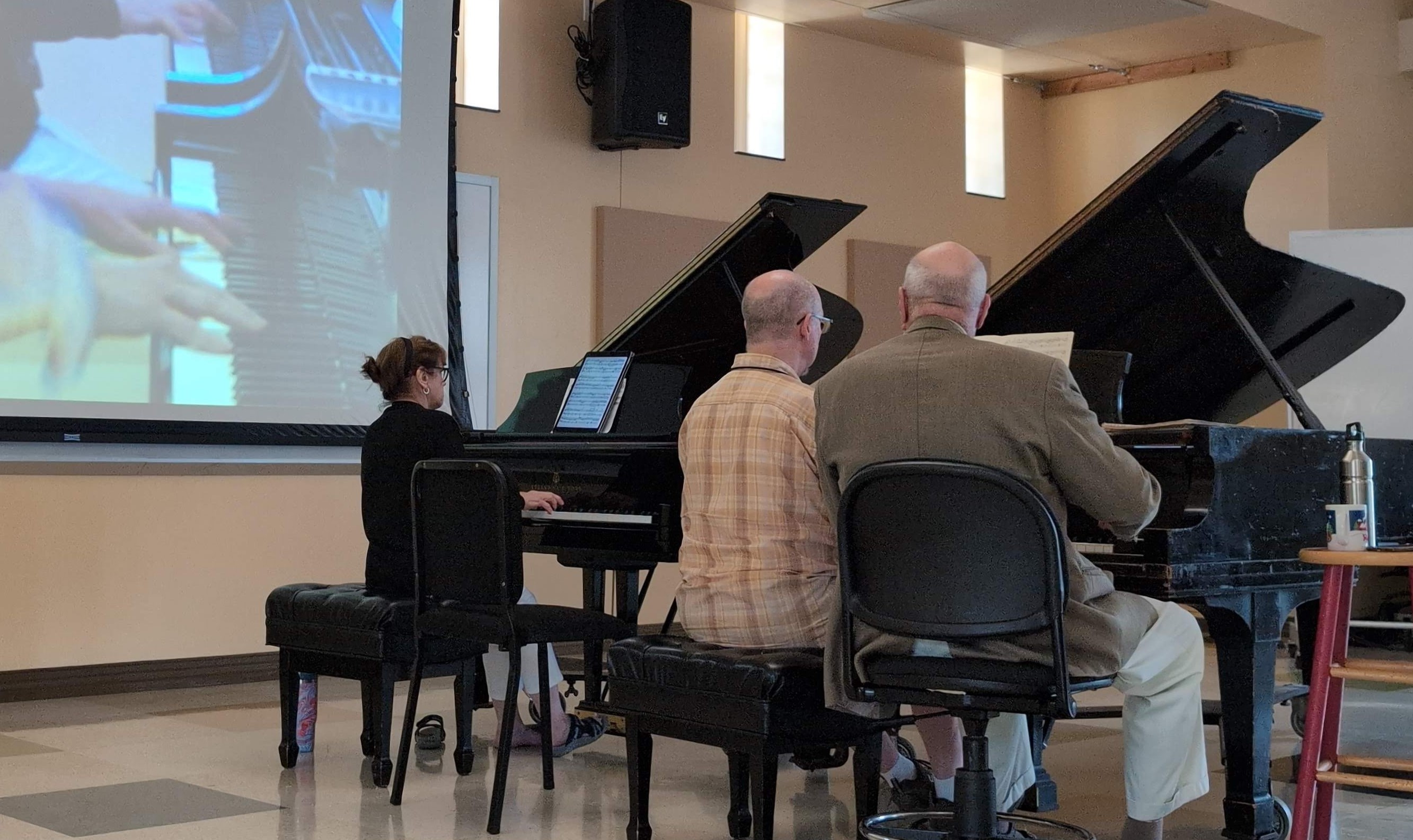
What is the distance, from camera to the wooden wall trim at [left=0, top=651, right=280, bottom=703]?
18.0 feet

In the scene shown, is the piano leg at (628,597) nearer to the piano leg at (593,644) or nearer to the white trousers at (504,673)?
the piano leg at (593,644)

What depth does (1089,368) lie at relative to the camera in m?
3.61

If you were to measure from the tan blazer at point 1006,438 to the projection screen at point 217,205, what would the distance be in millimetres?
3766

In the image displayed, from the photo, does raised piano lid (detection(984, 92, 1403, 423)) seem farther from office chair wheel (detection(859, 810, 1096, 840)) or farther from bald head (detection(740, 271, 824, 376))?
office chair wheel (detection(859, 810, 1096, 840))

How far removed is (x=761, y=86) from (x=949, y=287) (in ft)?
17.2

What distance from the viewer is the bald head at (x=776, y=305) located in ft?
10.3

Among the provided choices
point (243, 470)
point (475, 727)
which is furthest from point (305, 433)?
point (475, 727)

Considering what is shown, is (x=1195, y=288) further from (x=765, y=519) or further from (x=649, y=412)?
(x=649, y=412)

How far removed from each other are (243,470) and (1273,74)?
5.76m

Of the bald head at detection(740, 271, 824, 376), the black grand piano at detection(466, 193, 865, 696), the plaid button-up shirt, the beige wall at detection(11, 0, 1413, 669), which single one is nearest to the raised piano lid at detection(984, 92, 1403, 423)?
the bald head at detection(740, 271, 824, 376)

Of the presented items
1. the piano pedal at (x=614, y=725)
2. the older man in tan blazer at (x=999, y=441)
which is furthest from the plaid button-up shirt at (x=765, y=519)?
the piano pedal at (x=614, y=725)

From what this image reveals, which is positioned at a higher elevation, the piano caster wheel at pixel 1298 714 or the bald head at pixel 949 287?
the bald head at pixel 949 287

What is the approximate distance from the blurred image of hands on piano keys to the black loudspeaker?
986 mm

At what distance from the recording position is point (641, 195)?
720 centimetres
